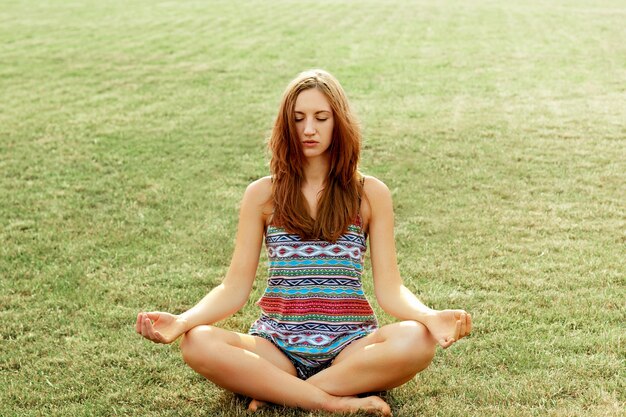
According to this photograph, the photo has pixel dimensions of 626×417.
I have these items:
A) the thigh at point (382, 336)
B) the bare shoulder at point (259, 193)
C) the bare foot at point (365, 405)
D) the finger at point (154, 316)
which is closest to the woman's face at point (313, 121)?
the bare shoulder at point (259, 193)

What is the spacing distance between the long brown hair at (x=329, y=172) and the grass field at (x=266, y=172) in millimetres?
834

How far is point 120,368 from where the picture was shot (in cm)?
429

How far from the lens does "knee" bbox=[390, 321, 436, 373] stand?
360 cm

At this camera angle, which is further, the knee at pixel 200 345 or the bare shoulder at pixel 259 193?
the bare shoulder at pixel 259 193

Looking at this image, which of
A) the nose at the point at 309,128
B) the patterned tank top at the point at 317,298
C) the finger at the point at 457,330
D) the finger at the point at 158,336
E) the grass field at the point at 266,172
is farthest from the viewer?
the grass field at the point at 266,172

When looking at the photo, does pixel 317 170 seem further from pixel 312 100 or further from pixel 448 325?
pixel 448 325

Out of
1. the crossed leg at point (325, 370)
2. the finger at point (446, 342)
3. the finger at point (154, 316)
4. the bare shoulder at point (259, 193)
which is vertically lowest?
the crossed leg at point (325, 370)

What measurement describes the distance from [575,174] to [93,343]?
5.01 meters

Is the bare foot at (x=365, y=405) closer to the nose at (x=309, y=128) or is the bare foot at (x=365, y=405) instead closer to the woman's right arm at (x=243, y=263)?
the woman's right arm at (x=243, y=263)

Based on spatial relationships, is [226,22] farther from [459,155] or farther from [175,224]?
[175,224]

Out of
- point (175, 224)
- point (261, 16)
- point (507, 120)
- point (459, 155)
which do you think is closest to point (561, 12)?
point (261, 16)

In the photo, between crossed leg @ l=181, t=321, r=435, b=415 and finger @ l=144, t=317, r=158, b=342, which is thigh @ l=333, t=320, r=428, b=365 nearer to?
crossed leg @ l=181, t=321, r=435, b=415

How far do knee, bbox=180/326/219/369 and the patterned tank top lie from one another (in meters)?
0.33

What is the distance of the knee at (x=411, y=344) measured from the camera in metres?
3.60
